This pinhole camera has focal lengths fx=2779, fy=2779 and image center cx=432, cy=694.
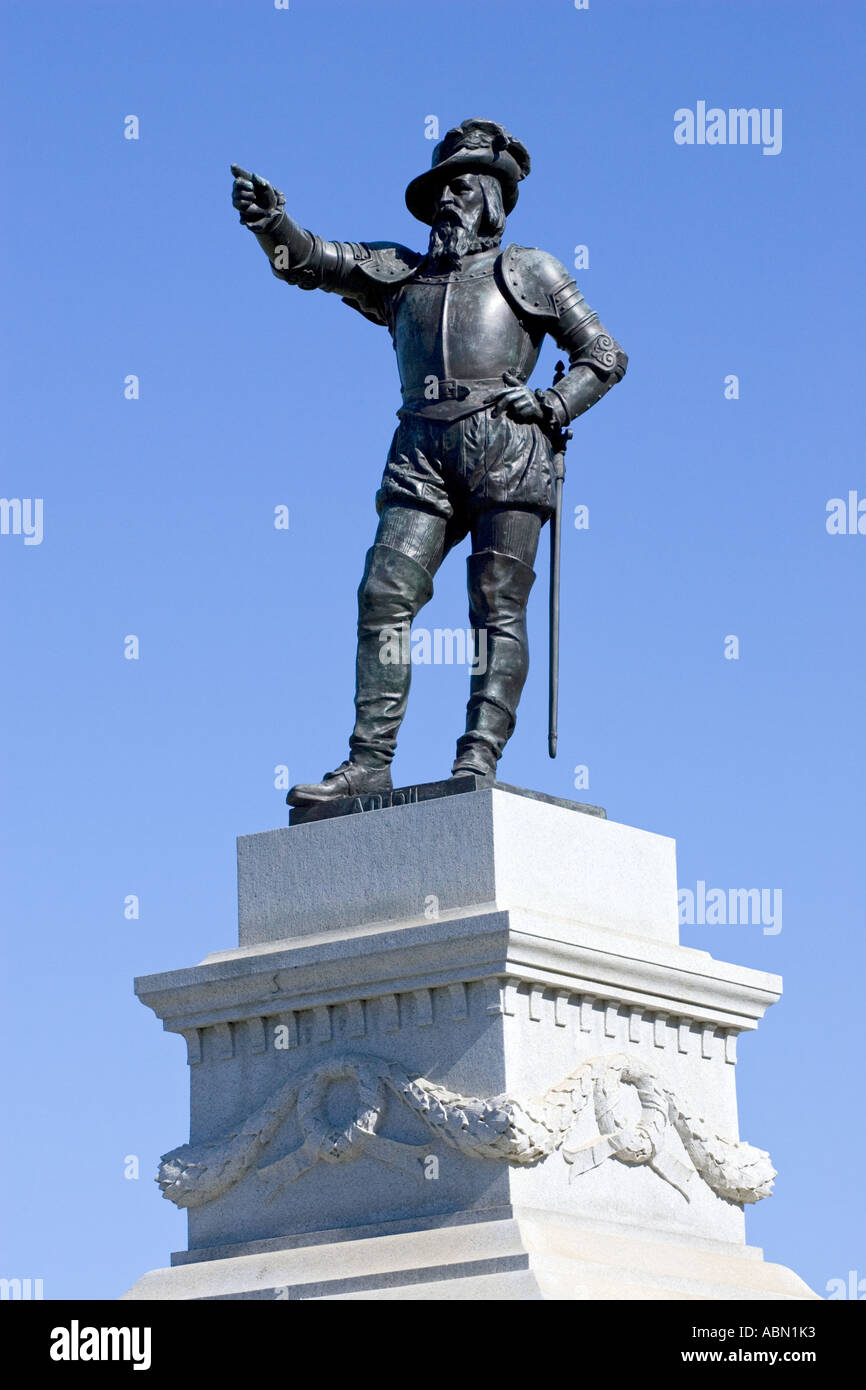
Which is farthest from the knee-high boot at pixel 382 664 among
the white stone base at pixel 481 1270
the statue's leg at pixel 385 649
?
the white stone base at pixel 481 1270

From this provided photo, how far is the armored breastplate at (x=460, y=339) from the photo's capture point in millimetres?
13656

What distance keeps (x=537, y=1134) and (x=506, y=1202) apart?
1.06 ft

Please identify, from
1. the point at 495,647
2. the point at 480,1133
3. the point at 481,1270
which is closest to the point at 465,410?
the point at 495,647

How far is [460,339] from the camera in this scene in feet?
44.9

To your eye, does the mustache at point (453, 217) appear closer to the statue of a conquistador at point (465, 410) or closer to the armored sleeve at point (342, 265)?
the statue of a conquistador at point (465, 410)

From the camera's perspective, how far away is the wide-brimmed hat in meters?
14.0

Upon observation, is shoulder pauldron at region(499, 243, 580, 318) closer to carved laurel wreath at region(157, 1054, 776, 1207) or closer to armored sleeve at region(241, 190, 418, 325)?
armored sleeve at region(241, 190, 418, 325)

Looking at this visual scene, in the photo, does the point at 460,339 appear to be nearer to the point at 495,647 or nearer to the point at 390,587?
the point at 390,587

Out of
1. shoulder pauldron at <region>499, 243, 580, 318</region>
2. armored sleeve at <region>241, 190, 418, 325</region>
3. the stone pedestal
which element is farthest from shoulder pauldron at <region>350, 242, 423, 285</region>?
the stone pedestal

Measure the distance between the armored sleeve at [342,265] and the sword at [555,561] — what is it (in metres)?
0.97

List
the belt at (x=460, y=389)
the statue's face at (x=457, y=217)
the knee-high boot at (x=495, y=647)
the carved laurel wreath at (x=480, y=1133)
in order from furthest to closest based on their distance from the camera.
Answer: the statue's face at (x=457, y=217)
the belt at (x=460, y=389)
the knee-high boot at (x=495, y=647)
the carved laurel wreath at (x=480, y=1133)

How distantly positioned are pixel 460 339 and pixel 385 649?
1.58 m

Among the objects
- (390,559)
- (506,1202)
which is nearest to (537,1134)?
(506,1202)
